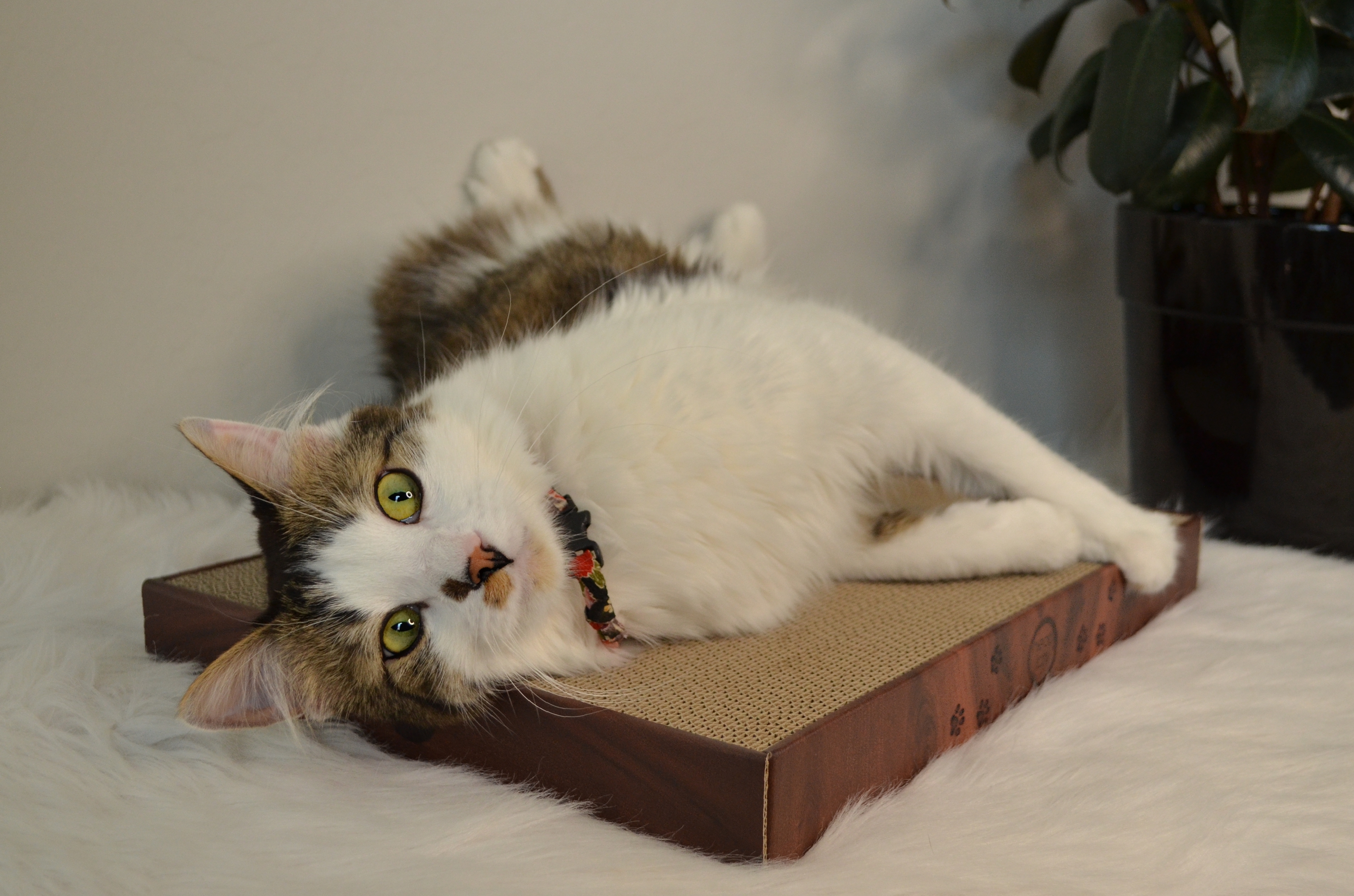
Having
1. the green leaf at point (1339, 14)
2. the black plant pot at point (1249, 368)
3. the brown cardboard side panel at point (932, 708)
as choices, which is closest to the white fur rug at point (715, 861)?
the brown cardboard side panel at point (932, 708)

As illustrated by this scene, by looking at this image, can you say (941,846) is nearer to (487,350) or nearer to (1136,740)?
→ (1136,740)

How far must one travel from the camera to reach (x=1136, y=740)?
1.05 meters

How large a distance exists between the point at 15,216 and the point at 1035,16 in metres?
1.89

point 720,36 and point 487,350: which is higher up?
→ point 720,36

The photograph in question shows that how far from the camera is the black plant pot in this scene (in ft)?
5.22

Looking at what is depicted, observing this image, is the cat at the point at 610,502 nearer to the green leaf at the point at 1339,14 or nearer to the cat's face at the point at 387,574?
the cat's face at the point at 387,574

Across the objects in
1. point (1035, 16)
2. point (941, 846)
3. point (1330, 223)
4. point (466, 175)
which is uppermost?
point (1035, 16)

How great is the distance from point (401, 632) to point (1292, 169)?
1606mm

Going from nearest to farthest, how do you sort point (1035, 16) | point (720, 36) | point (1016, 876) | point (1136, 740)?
point (1016, 876)
point (1136, 740)
point (720, 36)
point (1035, 16)

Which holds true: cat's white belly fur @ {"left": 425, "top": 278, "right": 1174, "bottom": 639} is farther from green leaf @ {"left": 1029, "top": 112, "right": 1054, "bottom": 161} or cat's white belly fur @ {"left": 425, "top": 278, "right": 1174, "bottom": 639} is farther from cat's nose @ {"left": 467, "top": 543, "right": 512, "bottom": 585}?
green leaf @ {"left": 1029, "top": 112, "right": 1054, "bottom": 161}

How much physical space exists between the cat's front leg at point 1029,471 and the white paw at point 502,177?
0.77 m

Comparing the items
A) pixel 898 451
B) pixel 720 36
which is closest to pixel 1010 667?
pixel 898 451

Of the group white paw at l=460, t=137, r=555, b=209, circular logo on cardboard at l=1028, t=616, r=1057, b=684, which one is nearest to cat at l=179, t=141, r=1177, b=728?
circular logo on cardboard at l=1028, t=616, r=1057, b=684

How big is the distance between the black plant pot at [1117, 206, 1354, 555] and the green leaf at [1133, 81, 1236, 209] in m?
0.09
